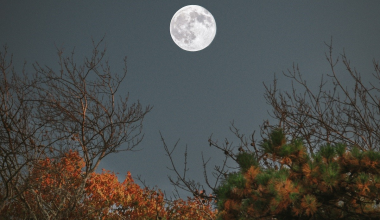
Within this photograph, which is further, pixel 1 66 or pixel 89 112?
pixel 89 112

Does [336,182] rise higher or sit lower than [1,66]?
lower

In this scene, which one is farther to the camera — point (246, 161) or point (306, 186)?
point (246, 161)

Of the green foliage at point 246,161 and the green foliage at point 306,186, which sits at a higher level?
the green foliage at point 246,161

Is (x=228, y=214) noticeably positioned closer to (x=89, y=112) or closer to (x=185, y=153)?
(x=185, y=153)

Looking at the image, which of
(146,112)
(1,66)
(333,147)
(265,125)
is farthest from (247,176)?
(1,66)

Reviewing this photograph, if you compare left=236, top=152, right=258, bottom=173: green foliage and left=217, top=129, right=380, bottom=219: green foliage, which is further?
left=236, top=152, right=258, bottom=173: green foliage

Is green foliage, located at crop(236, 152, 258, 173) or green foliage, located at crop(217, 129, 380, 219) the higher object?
green foliage, located at crop(236, 152, 258, 173)

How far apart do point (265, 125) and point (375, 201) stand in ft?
10.1

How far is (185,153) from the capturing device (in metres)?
6.66

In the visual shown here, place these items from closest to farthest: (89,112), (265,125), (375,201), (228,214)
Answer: (375,201)
(228,214)
(265,125)
(89,112)

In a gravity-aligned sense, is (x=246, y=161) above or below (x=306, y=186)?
above

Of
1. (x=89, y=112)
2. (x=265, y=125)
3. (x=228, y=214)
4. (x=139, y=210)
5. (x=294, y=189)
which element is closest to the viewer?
(x=294, y=189)

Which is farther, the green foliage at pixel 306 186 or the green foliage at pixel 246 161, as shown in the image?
the green foliage at pixel 246 161

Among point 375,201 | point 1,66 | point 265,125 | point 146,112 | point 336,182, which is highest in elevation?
point 1,66
